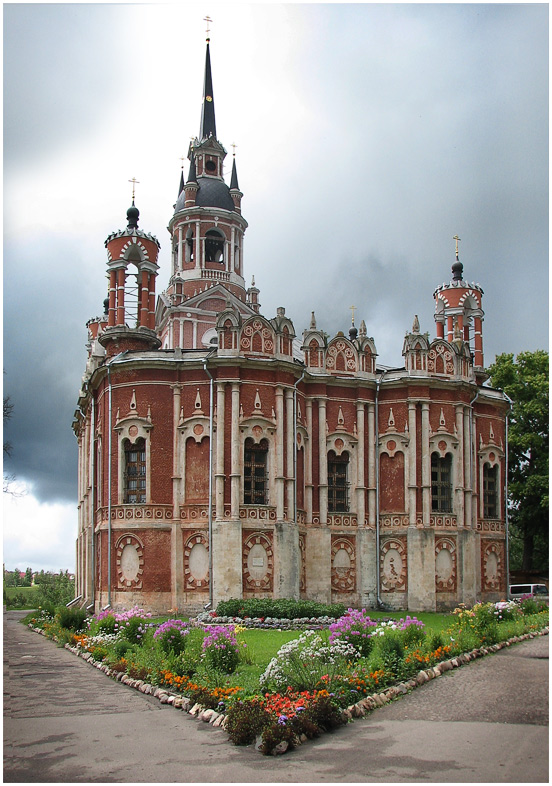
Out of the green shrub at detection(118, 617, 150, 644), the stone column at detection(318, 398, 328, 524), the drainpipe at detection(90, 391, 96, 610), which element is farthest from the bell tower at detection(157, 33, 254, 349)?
the green shrub at detection(118, 617, 150, 644)

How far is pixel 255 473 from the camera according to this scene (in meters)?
32.3

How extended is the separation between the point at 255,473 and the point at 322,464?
3465 millimetres

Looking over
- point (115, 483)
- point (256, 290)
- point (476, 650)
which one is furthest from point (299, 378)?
point (476, 650)

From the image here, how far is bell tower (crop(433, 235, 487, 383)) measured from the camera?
41.3 m

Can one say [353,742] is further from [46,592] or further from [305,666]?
[46,592]

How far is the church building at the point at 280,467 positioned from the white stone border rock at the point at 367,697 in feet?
45.0

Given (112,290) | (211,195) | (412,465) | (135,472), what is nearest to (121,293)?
(112,290)

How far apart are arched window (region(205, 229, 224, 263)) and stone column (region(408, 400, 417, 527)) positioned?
14.2 meters

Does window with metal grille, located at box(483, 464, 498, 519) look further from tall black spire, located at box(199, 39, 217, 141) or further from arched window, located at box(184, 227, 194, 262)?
tall black spire, located at box(199, 39, 217, 141)

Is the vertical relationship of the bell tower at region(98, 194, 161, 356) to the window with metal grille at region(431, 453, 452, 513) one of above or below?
above

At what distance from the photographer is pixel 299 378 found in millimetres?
33969

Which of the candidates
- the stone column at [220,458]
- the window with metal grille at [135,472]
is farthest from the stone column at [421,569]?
the window with metal grille at [135,472]

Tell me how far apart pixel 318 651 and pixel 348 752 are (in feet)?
13.2

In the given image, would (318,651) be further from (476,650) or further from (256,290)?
(256,290)
